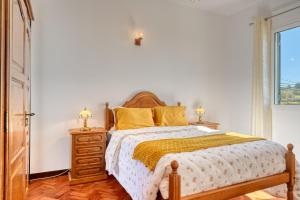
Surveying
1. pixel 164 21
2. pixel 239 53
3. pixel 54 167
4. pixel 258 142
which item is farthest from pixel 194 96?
pixel 54 167

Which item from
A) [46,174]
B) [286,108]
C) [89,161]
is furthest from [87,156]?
[286,108]

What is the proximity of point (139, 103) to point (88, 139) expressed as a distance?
1.07 meters

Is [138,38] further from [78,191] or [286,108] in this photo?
[286,108]

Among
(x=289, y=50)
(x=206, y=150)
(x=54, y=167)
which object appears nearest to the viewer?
(x=206, y=150)

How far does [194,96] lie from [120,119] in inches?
70.3

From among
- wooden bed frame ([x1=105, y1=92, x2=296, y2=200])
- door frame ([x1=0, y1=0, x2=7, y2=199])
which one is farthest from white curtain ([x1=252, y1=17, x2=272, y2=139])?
door frame ([x1=0, y1=0, x2=7, y2=199])

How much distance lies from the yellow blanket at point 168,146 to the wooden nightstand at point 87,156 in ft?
3.32

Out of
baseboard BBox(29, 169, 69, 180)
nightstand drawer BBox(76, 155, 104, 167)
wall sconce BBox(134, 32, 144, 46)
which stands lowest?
baseboard BBox(29, 169, 69, 180)

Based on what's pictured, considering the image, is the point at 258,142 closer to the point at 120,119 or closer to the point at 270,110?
the point at 270,110

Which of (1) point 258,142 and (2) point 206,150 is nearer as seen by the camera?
(2) point 206,150

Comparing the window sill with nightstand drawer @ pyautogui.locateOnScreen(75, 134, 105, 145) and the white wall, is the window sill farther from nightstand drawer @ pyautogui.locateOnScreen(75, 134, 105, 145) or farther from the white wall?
nightstand drawer @ pyautogui.locateOnScreen(75, 134, 105, 145)

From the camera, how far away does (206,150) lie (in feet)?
6.36

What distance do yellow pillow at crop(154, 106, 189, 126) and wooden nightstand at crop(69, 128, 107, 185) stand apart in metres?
0.93

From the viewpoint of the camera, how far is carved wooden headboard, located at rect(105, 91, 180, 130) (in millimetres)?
3307
